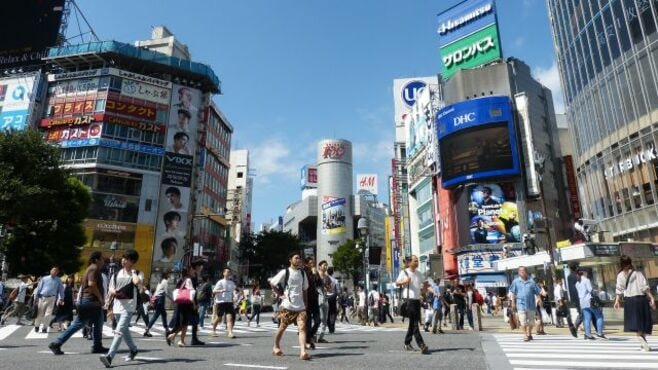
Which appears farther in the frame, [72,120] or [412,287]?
[72,120]

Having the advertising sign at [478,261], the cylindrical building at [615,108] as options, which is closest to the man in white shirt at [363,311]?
the cylindrical building at [615,108]

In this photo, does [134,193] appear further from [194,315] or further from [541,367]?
[541,367]

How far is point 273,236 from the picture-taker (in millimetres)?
63000

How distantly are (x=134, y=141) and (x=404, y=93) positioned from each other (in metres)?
44.9

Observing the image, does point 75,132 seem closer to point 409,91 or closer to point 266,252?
point 266,252

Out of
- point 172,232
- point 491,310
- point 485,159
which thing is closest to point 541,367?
point 491,310

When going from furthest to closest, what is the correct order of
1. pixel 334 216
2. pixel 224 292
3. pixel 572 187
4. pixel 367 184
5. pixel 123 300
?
pixel 367 184
pixel 334 216
pixel 572 187
pixel 224 292
pixel 123 300

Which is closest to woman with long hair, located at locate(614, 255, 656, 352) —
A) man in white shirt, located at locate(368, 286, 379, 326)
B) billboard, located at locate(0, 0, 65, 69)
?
man in white shirt, located at locate(368, 286, 379, 326)

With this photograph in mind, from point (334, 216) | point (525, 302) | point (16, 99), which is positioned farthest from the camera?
point (334, 216)

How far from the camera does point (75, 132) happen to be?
4691cm

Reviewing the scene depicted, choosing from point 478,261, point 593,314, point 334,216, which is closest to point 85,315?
point 593,314

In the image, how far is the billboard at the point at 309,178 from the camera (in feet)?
398

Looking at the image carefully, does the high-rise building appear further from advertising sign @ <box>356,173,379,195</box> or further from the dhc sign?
advertising sign @ <box>356,173,379,195</box>

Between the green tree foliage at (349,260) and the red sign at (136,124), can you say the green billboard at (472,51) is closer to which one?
the green tree foliage at (349,260)
